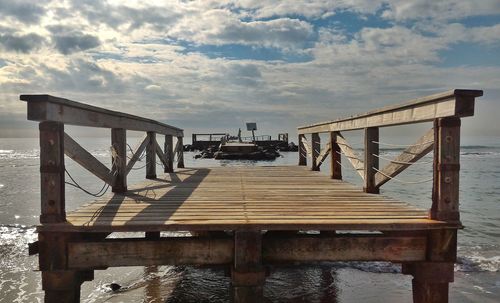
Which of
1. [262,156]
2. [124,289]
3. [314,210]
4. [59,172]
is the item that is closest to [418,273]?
[314,210]

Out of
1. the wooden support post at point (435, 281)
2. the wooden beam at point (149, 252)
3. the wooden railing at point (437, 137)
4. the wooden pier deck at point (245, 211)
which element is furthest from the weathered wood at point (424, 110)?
the wooden beam at point (149, 252)

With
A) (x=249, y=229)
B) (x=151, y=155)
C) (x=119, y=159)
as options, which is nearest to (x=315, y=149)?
(x=151, y=155)

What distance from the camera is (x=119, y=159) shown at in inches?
261

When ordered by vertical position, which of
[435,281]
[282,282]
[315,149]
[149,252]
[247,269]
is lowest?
[282,282]

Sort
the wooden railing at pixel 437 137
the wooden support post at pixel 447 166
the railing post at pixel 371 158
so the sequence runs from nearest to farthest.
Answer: the wooden railing at pixel 437 137, the wooden support post at pixel 447 166, the railing post at pixel 371 158

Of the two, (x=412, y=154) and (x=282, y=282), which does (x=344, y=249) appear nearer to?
(x=412, y=154)

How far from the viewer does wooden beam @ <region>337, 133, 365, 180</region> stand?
23.2 feet

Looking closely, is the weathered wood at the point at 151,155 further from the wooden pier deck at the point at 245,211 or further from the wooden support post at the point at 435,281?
the wooden support post at the point at 435,281

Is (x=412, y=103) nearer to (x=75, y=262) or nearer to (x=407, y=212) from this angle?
(x=407, y=212)

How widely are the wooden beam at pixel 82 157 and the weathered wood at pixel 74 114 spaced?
0.23 m

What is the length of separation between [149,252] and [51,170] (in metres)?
1.30

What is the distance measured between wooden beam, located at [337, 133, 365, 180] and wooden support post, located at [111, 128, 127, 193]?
402 cm

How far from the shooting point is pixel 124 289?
793cm

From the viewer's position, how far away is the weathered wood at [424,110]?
3.89 metres
